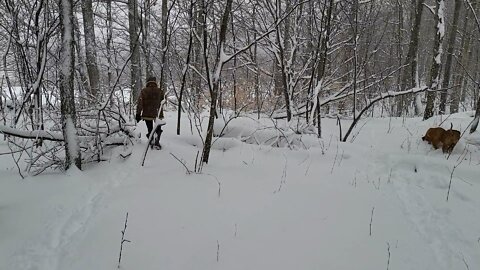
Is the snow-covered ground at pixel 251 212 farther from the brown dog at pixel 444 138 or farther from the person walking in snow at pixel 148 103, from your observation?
the person walking in snow at pixel 148 103

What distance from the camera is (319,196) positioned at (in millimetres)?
4270

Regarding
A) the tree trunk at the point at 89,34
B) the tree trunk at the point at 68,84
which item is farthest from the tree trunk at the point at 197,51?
the tree trunk at the point at 89,34

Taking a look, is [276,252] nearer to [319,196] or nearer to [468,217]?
[319,196]

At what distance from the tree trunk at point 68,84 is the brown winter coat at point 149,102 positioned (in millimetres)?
2181

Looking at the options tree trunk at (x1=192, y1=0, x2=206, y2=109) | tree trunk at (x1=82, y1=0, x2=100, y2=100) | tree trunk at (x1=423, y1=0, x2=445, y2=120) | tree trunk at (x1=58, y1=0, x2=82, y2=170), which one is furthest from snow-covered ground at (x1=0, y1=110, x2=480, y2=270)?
tree trunk at (x1=82, y1=0, x2=100, y2=100)

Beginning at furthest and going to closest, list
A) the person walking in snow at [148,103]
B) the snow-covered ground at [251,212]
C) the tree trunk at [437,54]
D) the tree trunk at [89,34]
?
1. the tree trunk at [89,34]
2. the tree trunk at [437,54]
3. the person walking in snow at [148,103]
4. the snow-covered ground at [251,212]

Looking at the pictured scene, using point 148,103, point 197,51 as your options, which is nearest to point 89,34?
point 197,51

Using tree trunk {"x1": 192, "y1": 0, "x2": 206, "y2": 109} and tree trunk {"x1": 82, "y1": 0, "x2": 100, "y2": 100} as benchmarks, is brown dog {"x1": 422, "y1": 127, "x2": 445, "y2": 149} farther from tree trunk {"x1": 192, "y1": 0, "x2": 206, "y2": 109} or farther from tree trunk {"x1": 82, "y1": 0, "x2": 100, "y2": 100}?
tree trunk {"x1": 82, "y1": 0, "x2": 100, "y2": 100}

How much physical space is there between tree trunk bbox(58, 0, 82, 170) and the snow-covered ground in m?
0.31

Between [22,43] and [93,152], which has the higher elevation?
[22,43]

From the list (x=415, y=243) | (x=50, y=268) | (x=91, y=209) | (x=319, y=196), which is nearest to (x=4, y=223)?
(x=91, y=209)

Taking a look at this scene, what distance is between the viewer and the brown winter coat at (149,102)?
689 cm

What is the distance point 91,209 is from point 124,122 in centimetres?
255

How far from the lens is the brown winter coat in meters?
6.89
